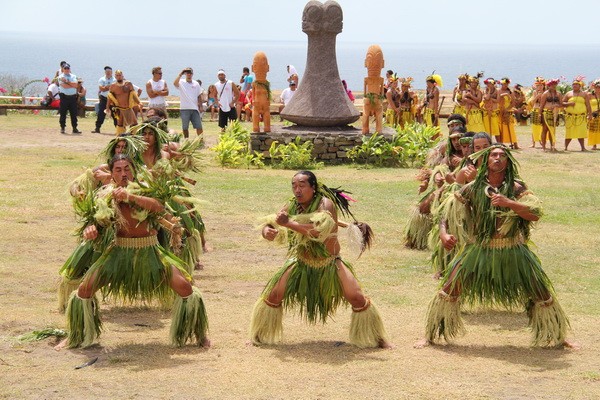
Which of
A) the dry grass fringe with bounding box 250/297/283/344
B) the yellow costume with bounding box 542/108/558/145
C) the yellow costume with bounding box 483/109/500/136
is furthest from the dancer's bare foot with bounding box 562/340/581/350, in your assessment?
the yellow costume with bounding box 542/108/558/145

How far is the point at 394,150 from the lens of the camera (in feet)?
63.0

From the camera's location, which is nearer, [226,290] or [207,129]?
[226,290]

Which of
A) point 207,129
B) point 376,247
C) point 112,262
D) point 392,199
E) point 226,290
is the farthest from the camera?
point 207,129

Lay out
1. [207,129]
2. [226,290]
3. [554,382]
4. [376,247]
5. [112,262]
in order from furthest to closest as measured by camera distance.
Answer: [207,129], [376,247], [226,290], [112,262], [554,382]

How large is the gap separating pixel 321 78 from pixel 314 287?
12.0 m

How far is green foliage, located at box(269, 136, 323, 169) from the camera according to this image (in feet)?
61.4

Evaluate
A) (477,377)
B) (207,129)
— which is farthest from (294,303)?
(207,129)

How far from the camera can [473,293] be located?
25.6ft

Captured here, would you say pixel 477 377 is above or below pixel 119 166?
below

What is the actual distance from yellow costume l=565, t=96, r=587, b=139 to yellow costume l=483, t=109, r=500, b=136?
1.62 meters

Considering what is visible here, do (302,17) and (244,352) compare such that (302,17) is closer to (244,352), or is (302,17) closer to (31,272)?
(31,272)

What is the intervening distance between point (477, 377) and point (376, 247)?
5041 millimetres

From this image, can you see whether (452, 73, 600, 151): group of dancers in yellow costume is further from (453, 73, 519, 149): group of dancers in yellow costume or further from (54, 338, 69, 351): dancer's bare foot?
(54, 338, 69, 351): dancer's bare foot

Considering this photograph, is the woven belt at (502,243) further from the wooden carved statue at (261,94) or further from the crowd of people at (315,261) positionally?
the wooden carved statue at (261,94)
